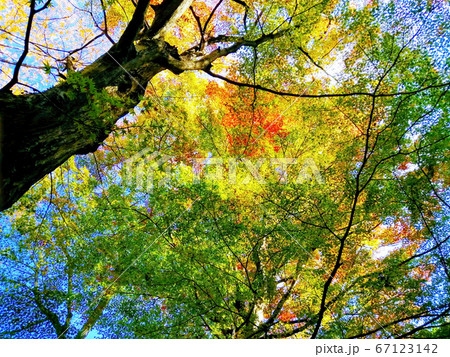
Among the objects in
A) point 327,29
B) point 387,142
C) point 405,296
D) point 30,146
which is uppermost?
point 327,29

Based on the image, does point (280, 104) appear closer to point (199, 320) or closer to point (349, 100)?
point (349, 100)

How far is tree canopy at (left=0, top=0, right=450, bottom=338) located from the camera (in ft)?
8.30

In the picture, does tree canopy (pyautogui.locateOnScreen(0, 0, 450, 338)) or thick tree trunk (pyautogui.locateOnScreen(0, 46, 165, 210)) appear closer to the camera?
thick tree trunk (pyautogui.locateOnScreen(0, 46, 165, 210))

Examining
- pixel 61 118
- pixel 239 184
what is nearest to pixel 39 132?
pixel 61 118

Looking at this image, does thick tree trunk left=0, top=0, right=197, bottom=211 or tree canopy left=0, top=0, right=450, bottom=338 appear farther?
tree canopy left=0, top=0, right=450, bottom=338

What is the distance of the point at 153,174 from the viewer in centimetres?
430

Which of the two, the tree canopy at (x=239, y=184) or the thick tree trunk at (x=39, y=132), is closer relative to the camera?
the thick tree trunk at (x=39, y=132)

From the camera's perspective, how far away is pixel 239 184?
4.26 m

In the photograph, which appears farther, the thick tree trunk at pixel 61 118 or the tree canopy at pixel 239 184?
the tree canopy at pixel 239 184

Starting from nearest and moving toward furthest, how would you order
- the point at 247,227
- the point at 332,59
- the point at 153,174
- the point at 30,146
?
the point at 30,146
the point at 247,227
the point at 153,174
the point at 332,59

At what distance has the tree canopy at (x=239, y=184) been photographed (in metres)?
2.53

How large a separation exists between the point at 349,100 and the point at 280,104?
253cm

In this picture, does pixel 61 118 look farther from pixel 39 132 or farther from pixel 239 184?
pixel 239 184

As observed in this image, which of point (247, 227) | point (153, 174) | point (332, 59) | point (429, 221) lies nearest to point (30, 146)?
point (153, 174)
